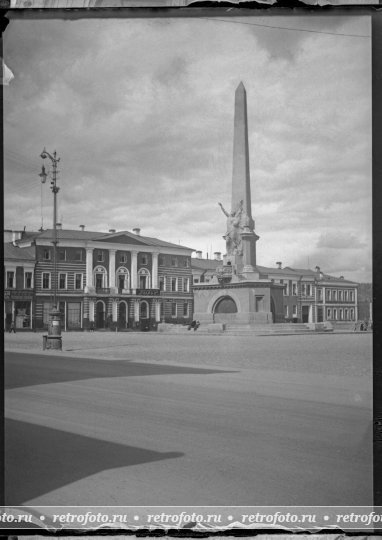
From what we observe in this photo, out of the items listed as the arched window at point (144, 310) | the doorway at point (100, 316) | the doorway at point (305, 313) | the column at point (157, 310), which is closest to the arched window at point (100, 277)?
the doorway at point (100, 316)

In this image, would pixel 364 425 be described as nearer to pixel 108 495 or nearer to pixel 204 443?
pixel 204 443

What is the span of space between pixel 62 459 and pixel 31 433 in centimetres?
40

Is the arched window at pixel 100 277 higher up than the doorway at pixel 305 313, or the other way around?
the arched window at pixel 100 277

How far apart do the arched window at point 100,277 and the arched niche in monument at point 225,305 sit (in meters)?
20.8

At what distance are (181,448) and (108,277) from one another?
7.86ft

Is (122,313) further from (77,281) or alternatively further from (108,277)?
(77,281)

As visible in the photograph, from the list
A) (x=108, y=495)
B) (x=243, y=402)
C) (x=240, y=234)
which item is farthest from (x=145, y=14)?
(x=240, y=234)

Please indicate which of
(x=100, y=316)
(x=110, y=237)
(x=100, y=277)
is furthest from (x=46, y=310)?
(x=100, y=316)

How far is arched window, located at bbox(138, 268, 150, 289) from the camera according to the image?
5852mm

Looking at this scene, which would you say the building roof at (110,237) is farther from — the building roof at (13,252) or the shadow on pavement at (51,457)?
the shadow on pavement at (51,457)

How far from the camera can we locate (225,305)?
2728 centimetres

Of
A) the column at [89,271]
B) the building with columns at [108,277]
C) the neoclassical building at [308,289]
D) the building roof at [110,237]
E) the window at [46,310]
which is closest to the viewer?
the building roof at [110,237]

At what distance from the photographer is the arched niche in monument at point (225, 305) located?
1062 inches

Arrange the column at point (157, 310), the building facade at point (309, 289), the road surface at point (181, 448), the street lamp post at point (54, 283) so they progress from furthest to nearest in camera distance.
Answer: the column at point (157, 310) < the building facade at point (309, 289) < the street lamp post at point (54, 283) < the road surface at point (181, 448)
